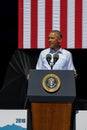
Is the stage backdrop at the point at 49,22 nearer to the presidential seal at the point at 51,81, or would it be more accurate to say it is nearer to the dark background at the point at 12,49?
the dark background at the point at 12,49

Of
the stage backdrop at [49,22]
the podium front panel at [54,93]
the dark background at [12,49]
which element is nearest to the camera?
the podium front panel at [54,93]

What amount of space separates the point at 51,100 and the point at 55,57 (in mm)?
340

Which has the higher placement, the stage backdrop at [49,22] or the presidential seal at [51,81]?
the stage backdrop at [49,22]

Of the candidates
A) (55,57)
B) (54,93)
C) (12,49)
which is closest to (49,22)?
(12,49)

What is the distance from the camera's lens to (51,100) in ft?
13.9

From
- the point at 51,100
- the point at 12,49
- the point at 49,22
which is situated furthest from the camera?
the point at 12,49

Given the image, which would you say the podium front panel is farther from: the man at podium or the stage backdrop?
the stage backdrop

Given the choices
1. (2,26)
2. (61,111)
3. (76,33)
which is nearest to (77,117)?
(61,111)

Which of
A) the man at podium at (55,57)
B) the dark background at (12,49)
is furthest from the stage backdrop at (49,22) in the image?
the man at podium at (55,57)

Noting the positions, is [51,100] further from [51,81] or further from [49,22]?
[49,22]

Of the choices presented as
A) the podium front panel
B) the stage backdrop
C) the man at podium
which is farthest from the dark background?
the podium front panel

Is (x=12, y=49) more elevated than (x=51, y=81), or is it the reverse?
(x=12, y=49)

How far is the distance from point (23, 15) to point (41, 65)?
2.94ft

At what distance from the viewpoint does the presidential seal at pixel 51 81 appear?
427 cm
